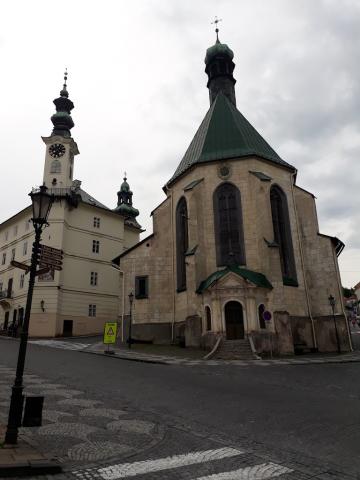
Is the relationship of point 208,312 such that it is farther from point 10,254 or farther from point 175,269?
point 10,254

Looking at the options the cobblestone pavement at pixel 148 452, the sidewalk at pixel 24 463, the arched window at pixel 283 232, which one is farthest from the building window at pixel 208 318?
the sidewalk at pixel 24 463

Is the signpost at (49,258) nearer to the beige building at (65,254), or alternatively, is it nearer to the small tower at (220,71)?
the beige building at (65,254)

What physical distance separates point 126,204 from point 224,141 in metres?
33.1

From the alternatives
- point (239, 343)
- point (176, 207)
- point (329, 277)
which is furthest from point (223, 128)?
point (239, 343)

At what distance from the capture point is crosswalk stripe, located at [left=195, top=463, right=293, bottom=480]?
4170mm

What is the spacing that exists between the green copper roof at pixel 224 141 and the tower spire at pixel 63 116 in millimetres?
18103

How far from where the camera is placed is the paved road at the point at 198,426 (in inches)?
176

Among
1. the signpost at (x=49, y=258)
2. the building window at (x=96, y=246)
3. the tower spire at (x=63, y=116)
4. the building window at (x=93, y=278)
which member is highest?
the tower spire at (x=63, y=116)

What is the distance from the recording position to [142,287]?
2906cm

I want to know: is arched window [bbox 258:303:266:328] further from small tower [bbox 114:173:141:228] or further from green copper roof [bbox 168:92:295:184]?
small tower [bbox 114:173:141:228]

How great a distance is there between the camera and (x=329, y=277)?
26.7m

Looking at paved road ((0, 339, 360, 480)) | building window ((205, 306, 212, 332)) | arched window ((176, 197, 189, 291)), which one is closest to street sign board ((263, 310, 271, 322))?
building window ((205, 306, 212, 332))

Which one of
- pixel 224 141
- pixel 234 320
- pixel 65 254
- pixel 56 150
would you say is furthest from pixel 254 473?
pixel 56 150

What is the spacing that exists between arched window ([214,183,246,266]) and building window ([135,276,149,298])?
619 cm
